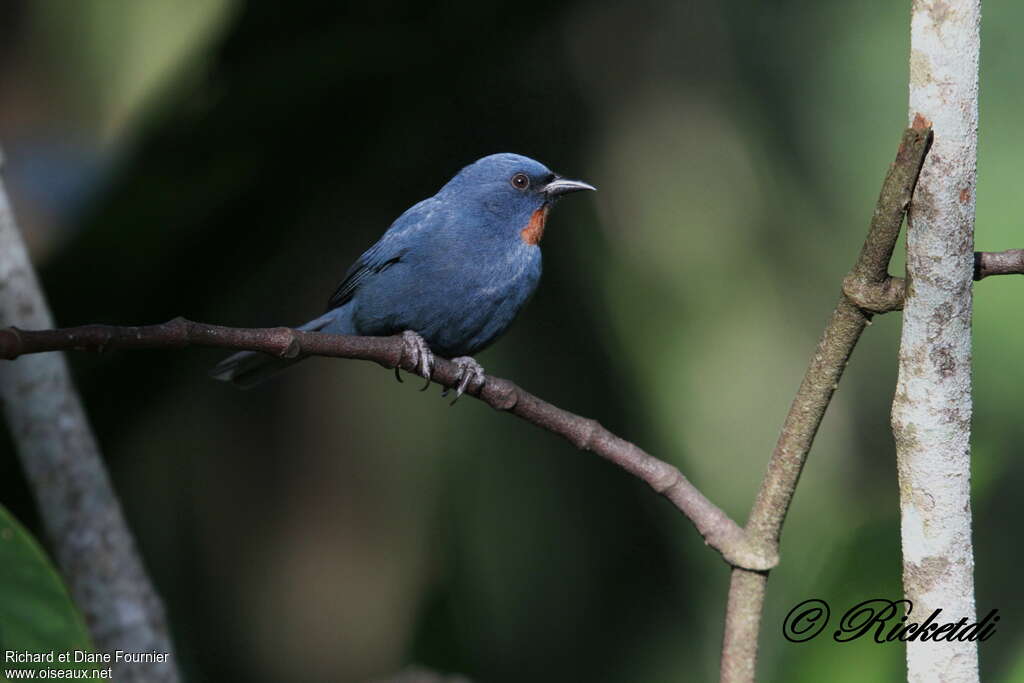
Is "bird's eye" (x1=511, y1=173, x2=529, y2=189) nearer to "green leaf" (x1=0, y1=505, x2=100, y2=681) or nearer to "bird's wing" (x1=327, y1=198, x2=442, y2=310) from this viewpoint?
"bird's wing" (x1=327, y1=198, x2=442, y2=310)

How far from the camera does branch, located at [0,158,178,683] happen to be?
2.79m

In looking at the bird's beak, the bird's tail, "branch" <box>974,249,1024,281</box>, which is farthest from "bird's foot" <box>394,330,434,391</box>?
"branch" <box>974,249,1024,281</box>

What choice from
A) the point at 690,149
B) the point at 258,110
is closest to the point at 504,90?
Answer: the point at 690,149

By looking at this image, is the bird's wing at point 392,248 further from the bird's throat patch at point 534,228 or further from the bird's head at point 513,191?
the bird's throat patch at point 534,228

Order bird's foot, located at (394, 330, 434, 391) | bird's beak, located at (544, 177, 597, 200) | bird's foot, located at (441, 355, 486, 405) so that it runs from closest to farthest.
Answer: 1. bird's foot, located at (441, 355, 486, 405)
2. bird's foot, located at (394, 330, 434, 391)
3. bird's beak, located at (544, 177, 597, 200)

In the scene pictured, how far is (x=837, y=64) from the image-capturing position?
4496mm

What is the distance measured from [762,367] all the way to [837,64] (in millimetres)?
1284

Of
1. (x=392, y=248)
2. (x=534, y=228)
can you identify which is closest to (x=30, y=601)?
(x=392, y=248)

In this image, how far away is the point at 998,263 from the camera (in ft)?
5.48

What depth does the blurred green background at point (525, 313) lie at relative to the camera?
4051 mm

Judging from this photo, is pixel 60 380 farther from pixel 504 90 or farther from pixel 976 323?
pixel 976 323

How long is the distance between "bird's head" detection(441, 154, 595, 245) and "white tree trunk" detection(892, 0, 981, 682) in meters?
1.94

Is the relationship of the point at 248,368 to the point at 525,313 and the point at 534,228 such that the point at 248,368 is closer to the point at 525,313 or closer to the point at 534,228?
the point at 534,228

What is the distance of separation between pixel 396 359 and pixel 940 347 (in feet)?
3.00
